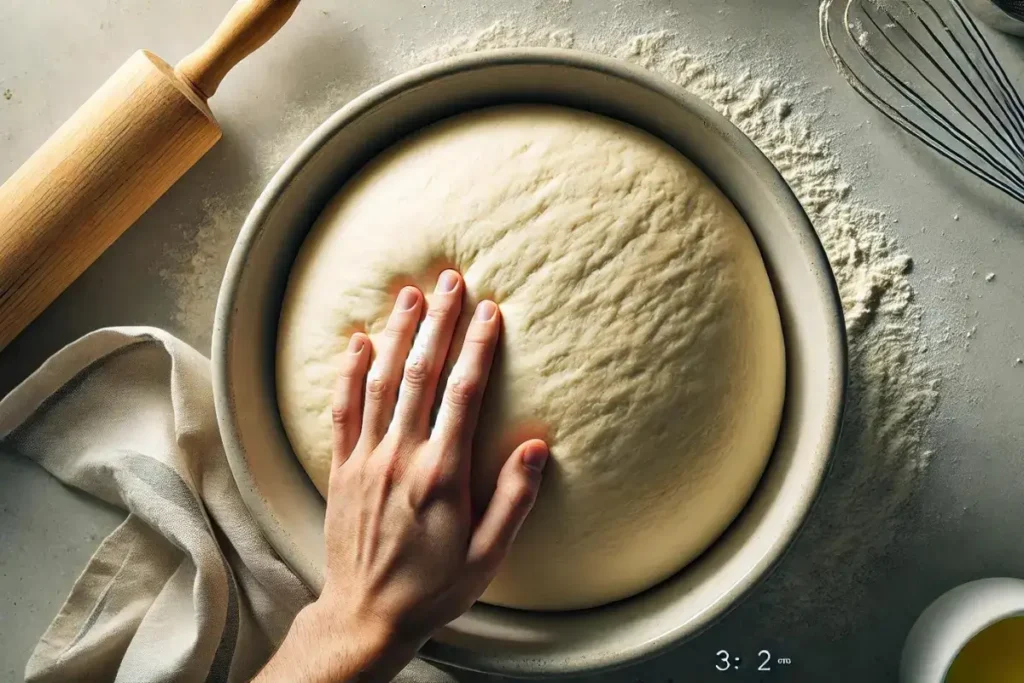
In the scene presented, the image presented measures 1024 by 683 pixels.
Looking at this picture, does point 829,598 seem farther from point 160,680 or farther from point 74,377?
point 74,377

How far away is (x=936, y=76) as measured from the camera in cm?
80

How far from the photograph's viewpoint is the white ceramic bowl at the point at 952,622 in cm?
70

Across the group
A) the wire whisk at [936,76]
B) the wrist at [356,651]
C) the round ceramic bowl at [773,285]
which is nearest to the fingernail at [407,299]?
the round ceramic bowl at [773,285]

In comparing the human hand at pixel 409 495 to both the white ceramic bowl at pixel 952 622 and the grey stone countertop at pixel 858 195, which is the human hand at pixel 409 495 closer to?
the grey stone countertop at pixel 858 195

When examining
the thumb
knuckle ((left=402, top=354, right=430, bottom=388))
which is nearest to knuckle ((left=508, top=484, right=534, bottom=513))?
the thumb

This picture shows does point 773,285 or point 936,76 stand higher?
point 936,76

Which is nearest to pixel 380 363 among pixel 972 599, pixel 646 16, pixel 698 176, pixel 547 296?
pixel 547 296

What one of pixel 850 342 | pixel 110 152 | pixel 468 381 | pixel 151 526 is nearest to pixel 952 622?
pixel 850 342

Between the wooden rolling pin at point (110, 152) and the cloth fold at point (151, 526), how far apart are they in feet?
0.31

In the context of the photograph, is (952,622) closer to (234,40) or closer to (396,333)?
(396,333)

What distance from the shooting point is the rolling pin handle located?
0.71 m

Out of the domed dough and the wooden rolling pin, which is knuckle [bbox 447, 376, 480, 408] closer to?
the domed dough

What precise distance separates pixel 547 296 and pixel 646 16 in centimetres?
36

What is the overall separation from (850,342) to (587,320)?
31 centimetres
